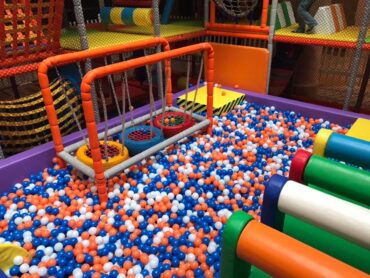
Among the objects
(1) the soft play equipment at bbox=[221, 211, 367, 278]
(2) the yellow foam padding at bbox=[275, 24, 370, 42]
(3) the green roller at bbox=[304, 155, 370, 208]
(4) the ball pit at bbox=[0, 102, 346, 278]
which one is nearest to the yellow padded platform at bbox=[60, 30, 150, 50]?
(4) the ball pit at bbox=[0, 102, 346, 278]

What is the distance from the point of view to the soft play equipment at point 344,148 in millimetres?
1087

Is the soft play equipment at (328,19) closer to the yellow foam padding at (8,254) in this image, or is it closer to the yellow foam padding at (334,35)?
the yellow foam padding at (334,35)

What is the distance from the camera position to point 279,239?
2.39 feet

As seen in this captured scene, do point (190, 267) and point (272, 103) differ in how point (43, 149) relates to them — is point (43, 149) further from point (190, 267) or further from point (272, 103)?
point (272, 103)

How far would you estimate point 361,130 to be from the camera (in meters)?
2.02

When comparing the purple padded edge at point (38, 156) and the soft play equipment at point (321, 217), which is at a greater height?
the soft play equipment at point (321, 217)

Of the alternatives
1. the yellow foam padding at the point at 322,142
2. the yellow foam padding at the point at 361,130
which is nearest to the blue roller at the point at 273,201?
the yellow foam padding at the point at 322,142

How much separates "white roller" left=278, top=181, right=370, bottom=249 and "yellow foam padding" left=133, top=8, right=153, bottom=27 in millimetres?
1955

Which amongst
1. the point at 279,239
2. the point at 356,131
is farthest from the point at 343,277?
the point at 356,131

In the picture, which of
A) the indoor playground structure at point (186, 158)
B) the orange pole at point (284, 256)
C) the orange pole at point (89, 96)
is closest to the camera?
the orange pole at point (284, 256)

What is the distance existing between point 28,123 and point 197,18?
7.60 feet

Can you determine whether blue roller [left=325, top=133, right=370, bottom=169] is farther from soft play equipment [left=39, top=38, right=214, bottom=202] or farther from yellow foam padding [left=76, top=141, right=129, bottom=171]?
yellow foam padding [left=76, top=141, right=129, bottom=171]

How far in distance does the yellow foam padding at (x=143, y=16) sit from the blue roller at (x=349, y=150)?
5.73ft

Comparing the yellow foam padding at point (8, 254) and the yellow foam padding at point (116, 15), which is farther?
the yellow foam padding at point (116, 15)
